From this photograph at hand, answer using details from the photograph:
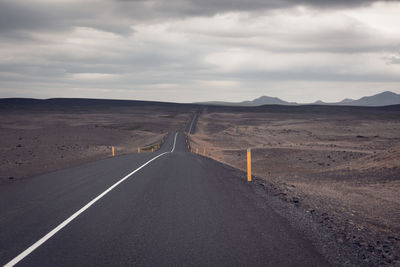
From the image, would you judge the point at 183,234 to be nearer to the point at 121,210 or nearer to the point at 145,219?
the point at 145,219

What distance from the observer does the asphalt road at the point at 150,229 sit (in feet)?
16.5

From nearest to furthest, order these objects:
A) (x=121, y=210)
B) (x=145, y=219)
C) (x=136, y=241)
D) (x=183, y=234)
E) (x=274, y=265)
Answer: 1. (x=274, y=265)
2. (x=136, y=241)
3. (x=183, y=234)
4. (x=145, y=219)
5. (x=121, y=210)

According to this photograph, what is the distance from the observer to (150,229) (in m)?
6.45

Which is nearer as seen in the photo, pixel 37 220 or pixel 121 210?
pixel 37 220

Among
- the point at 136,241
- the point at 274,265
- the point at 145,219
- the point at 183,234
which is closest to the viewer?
the point at 274,265

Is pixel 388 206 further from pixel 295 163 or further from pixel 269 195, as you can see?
pixel 295 163

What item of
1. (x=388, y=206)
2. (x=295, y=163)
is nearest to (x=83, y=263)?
(x=388, y=206)

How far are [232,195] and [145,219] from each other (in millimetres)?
3425

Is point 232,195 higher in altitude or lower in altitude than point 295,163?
higher

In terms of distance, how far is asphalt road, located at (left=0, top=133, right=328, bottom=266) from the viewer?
16.5 ft

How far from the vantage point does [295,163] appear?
2902cm

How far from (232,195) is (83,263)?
5675 millimetres

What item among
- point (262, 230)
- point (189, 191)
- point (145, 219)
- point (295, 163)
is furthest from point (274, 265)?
point (295, 163)

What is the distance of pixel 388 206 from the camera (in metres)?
9.96
